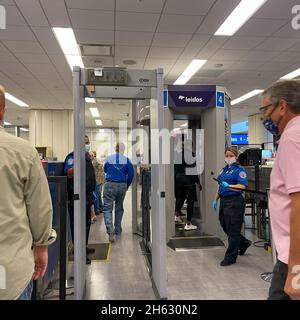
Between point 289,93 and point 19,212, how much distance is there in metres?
1.24

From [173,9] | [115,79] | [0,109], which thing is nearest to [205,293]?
[115,79]

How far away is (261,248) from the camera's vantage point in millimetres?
4383

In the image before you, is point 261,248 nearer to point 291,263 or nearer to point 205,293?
point 205,293

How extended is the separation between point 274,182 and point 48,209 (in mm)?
988

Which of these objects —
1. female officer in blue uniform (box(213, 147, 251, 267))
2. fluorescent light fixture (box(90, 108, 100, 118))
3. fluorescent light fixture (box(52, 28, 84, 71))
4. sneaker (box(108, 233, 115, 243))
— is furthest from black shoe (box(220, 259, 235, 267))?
fluorescent light fixture (box(90, 108, 100, 118))

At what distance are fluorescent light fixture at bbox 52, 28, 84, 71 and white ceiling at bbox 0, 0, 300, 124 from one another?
11cm

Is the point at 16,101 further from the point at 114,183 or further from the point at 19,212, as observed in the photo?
the point at 19,212

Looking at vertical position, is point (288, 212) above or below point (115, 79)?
below

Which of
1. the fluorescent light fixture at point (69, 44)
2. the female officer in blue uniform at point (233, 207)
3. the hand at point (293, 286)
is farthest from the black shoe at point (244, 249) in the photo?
the fluorescent light fixture at point (69, 44)

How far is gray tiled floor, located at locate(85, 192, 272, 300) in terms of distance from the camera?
287 centimetres

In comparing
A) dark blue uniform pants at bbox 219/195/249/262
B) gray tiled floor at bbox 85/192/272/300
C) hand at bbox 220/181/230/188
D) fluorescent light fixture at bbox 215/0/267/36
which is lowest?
gray tiled floor at bbox 85/192/272/300

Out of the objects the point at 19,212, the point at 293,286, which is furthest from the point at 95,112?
the point at 293,286

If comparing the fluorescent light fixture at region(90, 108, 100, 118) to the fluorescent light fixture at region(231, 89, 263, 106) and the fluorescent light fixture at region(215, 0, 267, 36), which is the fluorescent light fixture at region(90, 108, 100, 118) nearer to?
the fluorescent light fixture at region(231, 89, 263, 106)

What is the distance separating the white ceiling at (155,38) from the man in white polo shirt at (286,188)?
10.8ft
